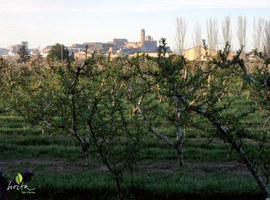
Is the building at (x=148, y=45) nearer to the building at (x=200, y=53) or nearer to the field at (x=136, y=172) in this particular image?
the building at (x=200, y=53)

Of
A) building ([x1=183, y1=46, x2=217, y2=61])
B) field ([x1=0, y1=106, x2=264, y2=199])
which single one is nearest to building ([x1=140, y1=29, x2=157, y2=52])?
building ([x1=183, y1=46, x2=217, y2=61])

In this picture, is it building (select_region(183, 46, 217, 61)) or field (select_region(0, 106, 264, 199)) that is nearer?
building (select_region(183, 46, 217, 61))

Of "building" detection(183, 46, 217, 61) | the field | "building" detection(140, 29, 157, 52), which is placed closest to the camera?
"building" detection(183, 46, 217, 61)

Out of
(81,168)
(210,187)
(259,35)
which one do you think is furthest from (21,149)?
(259,35)

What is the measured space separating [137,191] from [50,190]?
63.2 inches

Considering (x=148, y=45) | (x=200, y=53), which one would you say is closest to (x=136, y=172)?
(x=200, y=53)

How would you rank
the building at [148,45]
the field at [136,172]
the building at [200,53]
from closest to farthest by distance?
1. the building at [200,53]
2. the field at [136,172]
3. the building at [148,45]

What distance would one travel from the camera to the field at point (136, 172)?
7.98 m

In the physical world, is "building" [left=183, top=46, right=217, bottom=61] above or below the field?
above

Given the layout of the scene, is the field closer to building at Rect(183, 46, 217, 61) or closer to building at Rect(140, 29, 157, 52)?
building at Rect(183, 46, 217, 61)

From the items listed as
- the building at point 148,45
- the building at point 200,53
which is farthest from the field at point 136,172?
the building at point 148,45

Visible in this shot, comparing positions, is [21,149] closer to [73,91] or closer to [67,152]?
[67,152]

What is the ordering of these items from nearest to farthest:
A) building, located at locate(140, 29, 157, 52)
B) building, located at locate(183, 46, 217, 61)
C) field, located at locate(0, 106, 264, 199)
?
building, located at locate(183, 46, 217, 61), field, located at locate(0, 106, 264, 199), building, located at locate(140, 29, 157, 52)

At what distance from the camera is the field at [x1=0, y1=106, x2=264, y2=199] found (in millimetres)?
7980
